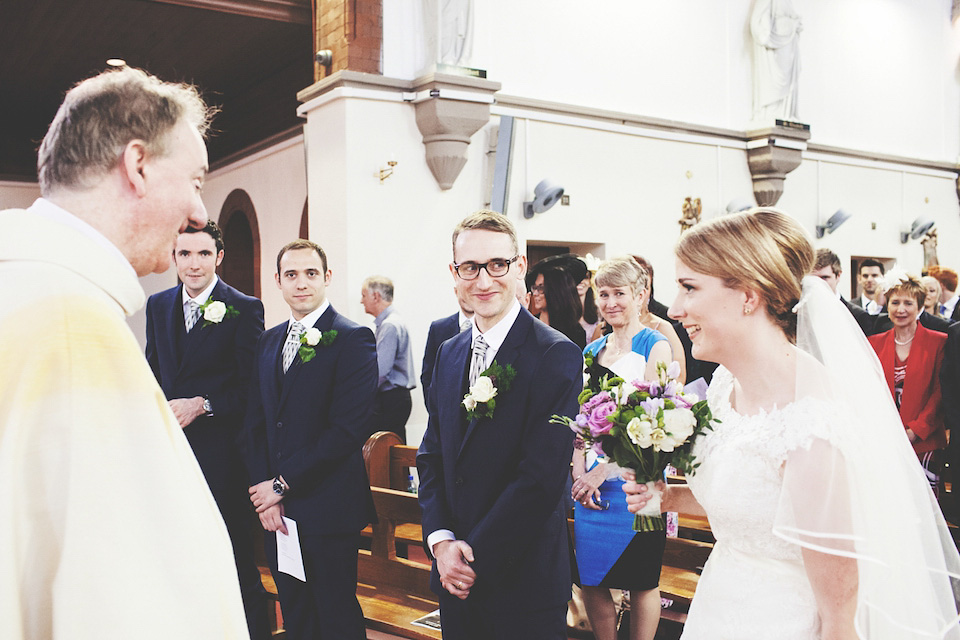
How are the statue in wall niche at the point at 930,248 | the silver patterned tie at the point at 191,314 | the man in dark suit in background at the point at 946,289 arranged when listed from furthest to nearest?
the statue in wall niche at the point at 930,248
the man in dark suit in background at the point at 946,289
the silver patterned tie at the point at 191,314

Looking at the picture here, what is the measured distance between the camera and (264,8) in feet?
25.0

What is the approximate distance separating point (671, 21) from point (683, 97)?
0.85m

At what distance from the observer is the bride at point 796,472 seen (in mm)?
1705

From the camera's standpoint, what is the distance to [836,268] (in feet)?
16.6

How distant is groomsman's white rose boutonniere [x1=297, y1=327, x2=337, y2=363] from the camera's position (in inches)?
125

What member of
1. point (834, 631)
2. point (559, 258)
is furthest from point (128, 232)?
point (559, 258)

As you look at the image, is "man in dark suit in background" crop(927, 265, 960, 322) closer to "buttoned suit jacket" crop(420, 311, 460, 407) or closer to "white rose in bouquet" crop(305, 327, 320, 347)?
"buttoned suit jacket" crop(420, 311, 460, 407)

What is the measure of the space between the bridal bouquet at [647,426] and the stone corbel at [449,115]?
5.51m

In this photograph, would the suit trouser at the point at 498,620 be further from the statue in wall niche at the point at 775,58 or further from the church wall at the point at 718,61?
the statue in wall niche at the point at 775,58

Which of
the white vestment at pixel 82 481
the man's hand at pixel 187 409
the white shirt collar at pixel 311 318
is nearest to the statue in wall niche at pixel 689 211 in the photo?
the white shirt collar at pixel 311 318

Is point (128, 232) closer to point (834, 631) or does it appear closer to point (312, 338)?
point (834, 631)

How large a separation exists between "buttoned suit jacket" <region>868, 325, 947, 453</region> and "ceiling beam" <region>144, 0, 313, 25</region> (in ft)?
19.6

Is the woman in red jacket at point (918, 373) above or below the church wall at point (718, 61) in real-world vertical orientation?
below

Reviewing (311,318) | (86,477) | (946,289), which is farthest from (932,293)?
(86,477)
